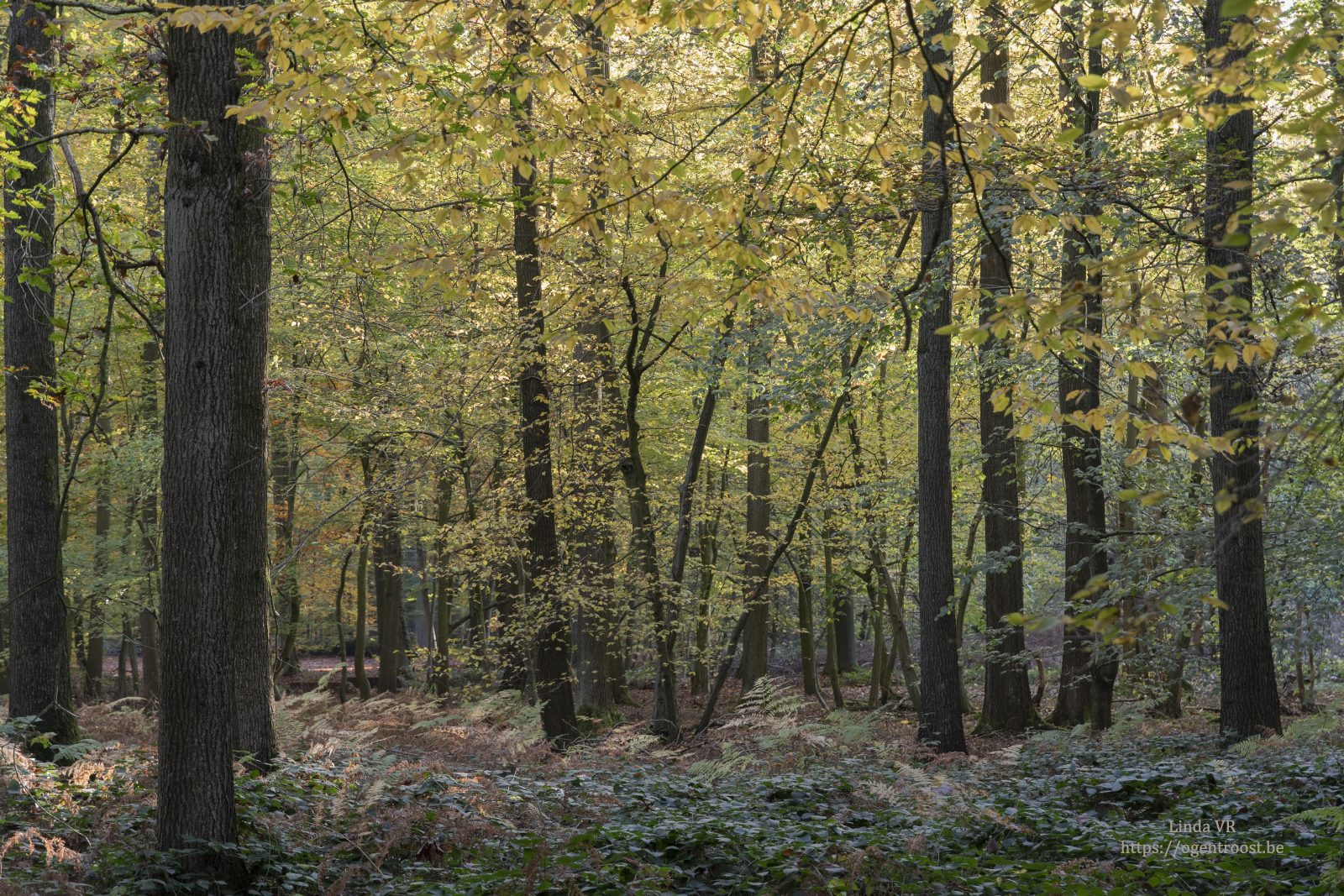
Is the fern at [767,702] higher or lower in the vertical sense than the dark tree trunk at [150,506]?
lower

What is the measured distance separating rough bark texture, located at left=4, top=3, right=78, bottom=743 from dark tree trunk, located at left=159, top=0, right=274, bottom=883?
14.4ft

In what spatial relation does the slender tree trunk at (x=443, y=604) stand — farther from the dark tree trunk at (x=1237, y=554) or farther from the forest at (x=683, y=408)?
the dark tree trunk at (x=1237, y=554)

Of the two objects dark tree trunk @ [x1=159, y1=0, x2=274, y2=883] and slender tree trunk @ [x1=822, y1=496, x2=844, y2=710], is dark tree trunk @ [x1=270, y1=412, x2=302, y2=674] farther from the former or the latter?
dark tree trunk @ [x1=159, y1=0, x2=274, y2=883]

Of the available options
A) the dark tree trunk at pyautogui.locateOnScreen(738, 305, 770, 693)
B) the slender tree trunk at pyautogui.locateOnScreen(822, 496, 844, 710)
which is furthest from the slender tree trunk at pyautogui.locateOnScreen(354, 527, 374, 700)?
the slender tree trunk at pyautogui.locateOnScreen(822, 496, 844, 710)

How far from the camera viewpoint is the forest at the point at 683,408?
195 inches

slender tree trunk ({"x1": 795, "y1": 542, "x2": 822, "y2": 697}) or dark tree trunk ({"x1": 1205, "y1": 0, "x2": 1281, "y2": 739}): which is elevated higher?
dark tree trunk ({"x1": 1205, "y1": 0, "x2": 1281, "y2": 739})

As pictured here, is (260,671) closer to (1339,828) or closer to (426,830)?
(426,830)

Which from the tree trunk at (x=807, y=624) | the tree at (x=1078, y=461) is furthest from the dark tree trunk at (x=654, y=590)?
the tree trunk at (x=807, y=624)

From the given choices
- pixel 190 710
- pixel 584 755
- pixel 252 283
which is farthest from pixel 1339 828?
pixel 584 755

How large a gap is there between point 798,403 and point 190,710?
189 inches

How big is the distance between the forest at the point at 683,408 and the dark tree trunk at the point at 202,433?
1.0 inches

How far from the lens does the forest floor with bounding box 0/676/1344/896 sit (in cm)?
527

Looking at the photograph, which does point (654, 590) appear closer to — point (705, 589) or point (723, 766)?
point (723, 766)

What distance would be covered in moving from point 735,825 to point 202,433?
13.2 ft
